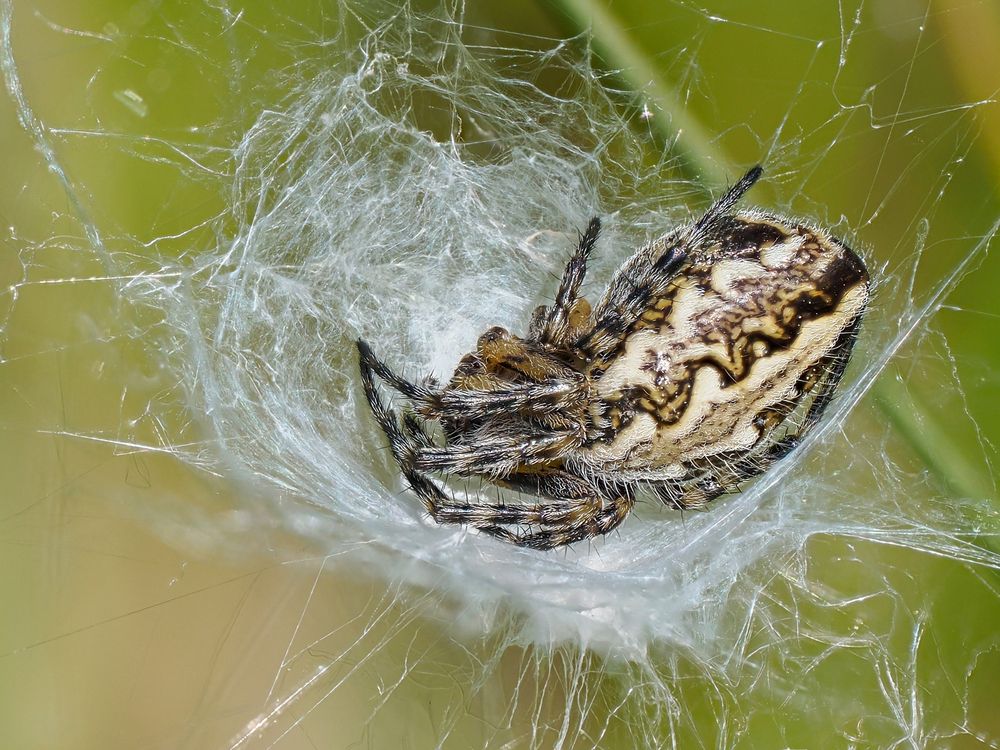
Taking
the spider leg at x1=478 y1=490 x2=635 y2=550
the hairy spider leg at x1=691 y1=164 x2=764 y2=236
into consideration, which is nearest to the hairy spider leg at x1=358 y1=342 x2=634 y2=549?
the spider leg at x1=478 y1=490 x2=635 y2=550

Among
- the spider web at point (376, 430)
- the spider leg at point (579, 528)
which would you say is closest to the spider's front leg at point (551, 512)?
the spider leg at point (579, 528)

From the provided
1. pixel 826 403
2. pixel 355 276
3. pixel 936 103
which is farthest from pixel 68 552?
pixel 936 103

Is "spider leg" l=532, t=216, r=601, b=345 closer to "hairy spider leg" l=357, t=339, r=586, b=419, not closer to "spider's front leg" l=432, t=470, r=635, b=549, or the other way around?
"hairy spider leg" l=357, t=339, r=586, b=419

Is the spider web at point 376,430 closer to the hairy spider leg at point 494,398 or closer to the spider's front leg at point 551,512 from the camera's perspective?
the spider's front leg at point 551,512

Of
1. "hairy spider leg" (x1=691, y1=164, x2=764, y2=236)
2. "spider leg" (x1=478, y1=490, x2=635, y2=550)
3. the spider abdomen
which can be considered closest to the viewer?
the spider abdomen

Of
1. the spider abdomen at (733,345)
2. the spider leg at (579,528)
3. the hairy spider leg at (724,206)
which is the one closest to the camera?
the spider abdomen at (733,345)

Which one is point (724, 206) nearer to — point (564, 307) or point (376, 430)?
point (564, 307)
